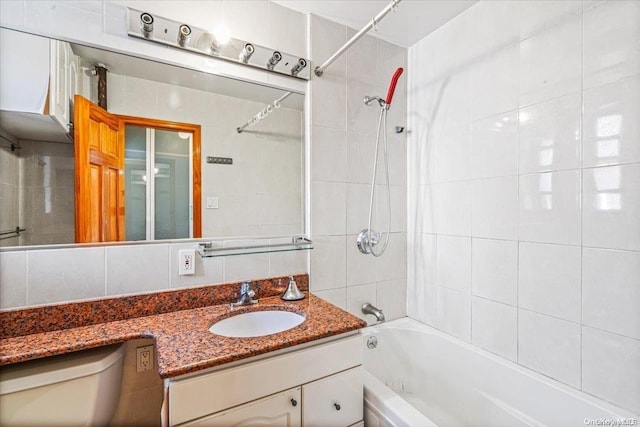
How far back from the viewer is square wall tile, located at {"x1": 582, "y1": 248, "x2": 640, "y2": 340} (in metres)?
1.08

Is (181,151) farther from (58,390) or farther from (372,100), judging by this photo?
(372,100)

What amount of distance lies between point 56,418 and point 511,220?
191 centimetres

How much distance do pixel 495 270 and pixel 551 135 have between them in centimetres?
68

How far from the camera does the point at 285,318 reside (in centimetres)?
137

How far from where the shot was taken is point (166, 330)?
1102 millimetres

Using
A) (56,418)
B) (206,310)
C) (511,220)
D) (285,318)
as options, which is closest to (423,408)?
(285,318)

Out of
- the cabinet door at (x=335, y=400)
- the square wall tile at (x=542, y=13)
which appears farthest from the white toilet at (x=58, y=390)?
the square wall tile at (x=542, y=13)

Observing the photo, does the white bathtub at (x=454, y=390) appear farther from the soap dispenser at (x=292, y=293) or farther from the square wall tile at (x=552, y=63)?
the square wall tile at (x=552, y=63)

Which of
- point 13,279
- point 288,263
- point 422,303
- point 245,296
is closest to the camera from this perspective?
point 13,279

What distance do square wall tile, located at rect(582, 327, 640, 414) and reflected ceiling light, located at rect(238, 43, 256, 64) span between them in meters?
1.89

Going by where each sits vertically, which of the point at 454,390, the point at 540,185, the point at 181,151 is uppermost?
the point at 181,151

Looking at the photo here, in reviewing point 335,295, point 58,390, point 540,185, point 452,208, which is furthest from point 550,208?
point 58,390

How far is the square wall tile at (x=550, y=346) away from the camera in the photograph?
124cm

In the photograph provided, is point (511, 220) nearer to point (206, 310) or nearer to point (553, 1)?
point (553, 1)
